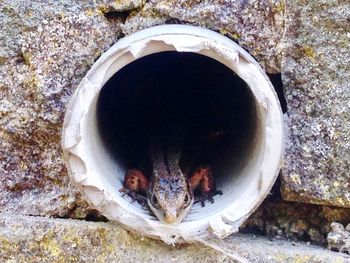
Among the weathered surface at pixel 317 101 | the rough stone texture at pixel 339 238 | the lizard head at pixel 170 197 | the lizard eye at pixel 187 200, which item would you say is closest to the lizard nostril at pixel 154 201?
the lizard head at pixel 170 197

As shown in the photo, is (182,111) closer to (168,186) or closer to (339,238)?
(168,186)

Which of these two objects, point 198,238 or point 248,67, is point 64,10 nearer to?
point 248,67

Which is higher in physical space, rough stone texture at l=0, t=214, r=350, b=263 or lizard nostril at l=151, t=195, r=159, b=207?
lizard nostril at l=151, t=195, r=159, b=207

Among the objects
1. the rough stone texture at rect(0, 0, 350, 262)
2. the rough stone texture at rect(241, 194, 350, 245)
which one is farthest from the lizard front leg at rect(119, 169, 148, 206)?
the rough stone texture at rect(241, 194, 350, 245)

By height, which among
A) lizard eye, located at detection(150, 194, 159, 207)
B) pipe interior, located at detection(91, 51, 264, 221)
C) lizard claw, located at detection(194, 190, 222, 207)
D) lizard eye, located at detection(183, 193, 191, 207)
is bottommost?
lizard eye, located at detection(150, 194, 159, 207)

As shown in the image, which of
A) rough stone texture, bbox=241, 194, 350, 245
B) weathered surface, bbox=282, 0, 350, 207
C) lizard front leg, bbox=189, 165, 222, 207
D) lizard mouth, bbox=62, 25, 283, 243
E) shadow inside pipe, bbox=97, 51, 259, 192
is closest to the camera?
lizard mouth, bbox=62, 25, 283, 243

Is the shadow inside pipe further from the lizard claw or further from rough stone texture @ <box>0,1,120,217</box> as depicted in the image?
rough stone texture @ <box>0,1,120,217</box>

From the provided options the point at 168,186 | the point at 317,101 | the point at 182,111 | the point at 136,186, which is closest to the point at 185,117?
the point at 182,111
